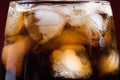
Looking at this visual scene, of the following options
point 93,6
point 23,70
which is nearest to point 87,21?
point 93,6

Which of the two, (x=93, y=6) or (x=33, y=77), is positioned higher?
(x=93, y=6)

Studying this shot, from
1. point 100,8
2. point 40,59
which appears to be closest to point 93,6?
point 100,8

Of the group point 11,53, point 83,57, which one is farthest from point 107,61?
point 11,53

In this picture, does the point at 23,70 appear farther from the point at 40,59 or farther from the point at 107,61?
the point at 107,61

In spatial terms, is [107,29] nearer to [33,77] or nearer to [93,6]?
[93,6]
